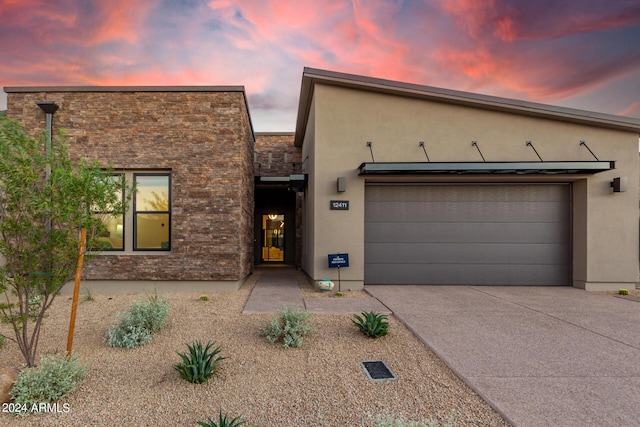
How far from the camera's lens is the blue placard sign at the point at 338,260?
23.7ft

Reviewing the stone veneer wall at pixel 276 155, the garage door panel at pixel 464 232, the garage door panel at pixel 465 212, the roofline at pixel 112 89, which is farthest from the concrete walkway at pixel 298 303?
the stone veneer wall at pixel 276 155

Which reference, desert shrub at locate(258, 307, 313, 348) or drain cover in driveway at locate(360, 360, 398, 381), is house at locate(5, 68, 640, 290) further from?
drain cover in driveway at locate(360, 360, 398, 381)

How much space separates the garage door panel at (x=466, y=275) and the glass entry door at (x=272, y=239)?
7296 mm

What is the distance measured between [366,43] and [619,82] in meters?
8.55

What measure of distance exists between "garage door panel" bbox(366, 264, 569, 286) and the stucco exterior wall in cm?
63

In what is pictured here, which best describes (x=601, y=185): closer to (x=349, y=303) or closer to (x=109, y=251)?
(x=349, y=303)

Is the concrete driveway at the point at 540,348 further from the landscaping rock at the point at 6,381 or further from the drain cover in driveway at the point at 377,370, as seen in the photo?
the landscaping rock at the point at 6,381

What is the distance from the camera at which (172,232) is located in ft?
23.7

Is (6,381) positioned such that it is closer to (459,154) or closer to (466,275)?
(466,275)

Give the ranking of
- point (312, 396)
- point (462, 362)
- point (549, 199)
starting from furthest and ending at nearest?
point (549, 199)
point (462, 362)
point (312, 396)

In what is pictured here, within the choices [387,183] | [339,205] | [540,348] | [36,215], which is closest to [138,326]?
[36,215]

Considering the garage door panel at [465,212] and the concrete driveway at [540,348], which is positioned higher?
the garage door panel at [465,212]

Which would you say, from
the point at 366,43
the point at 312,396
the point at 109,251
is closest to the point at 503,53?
the point at 366,43

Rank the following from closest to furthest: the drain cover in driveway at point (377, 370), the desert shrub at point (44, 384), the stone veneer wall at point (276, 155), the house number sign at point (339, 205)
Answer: the desert shrub at point (44, 384)
the drain cover in driveway at point (377, 370)
the house number sign at point (339, 205)
the stone veneer wall at point (276, 155)
